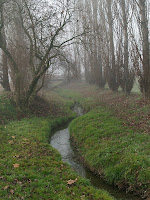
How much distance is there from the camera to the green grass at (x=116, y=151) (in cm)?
626

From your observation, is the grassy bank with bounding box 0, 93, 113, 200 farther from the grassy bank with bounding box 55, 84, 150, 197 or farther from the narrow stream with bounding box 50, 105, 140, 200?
the grassy bank with bounding box 55, 84, 150, 197

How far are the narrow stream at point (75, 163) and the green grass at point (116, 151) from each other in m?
0.23

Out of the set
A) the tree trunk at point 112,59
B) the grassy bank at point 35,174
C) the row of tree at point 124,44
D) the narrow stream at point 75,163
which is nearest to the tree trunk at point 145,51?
the row of tree at point 124,44

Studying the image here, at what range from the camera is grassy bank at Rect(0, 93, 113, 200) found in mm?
5189

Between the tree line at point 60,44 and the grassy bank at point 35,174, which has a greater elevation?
the tree line at point 60,44

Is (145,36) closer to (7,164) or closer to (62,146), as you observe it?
(62,146)

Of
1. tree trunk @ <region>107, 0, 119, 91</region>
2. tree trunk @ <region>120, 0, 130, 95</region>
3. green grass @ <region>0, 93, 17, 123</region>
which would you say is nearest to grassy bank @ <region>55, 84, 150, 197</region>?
tree trunk @ <region>120, 0, 130, 95</region>

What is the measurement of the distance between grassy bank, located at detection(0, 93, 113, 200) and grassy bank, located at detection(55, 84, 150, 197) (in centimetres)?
106

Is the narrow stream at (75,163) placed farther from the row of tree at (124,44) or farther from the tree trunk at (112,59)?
the tree trunk at (112,59)

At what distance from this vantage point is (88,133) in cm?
1011

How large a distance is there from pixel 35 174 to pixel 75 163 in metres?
2.64

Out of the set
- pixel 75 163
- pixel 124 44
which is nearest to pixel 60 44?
pixel 124 44

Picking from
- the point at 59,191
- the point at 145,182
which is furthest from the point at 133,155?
the point at 59,191

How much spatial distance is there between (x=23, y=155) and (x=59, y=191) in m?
2.55
